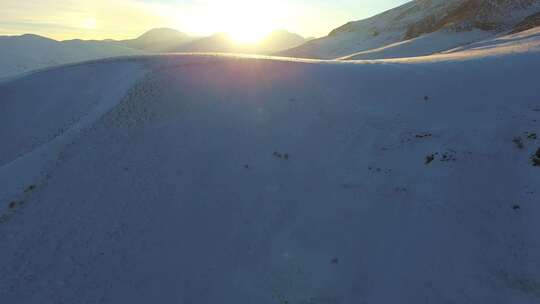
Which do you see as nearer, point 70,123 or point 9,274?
point 9,274

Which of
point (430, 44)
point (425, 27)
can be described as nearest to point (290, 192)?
point (430, 44)

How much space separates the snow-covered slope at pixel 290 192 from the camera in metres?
12.6

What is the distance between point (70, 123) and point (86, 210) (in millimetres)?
10385

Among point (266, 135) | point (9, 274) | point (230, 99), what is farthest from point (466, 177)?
point (9, 274)

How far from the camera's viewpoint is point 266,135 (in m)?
20.1

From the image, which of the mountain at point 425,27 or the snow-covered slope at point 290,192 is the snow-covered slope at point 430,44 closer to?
the mountain at point 425,27

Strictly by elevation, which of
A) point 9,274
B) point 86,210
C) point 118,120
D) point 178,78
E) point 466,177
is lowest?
point 9,274

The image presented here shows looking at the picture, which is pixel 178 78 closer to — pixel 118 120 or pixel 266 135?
pixel 118 120

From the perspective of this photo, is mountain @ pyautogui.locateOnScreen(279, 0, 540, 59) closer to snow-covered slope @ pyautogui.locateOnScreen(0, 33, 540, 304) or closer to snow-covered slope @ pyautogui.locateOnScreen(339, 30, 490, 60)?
snow-covered slope @ pyautogui.locateOnScreen(339, 30, 490, 60)

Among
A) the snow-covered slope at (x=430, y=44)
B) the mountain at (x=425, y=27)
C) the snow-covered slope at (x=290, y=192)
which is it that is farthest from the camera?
the mountain at (x=425, y=27)

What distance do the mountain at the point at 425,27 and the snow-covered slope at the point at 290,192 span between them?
32.1m

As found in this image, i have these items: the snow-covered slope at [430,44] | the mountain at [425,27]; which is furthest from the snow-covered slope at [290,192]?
the mountain at [425,27]

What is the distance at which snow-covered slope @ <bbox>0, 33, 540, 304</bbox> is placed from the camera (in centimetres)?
1259

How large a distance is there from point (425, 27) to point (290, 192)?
218 feet
